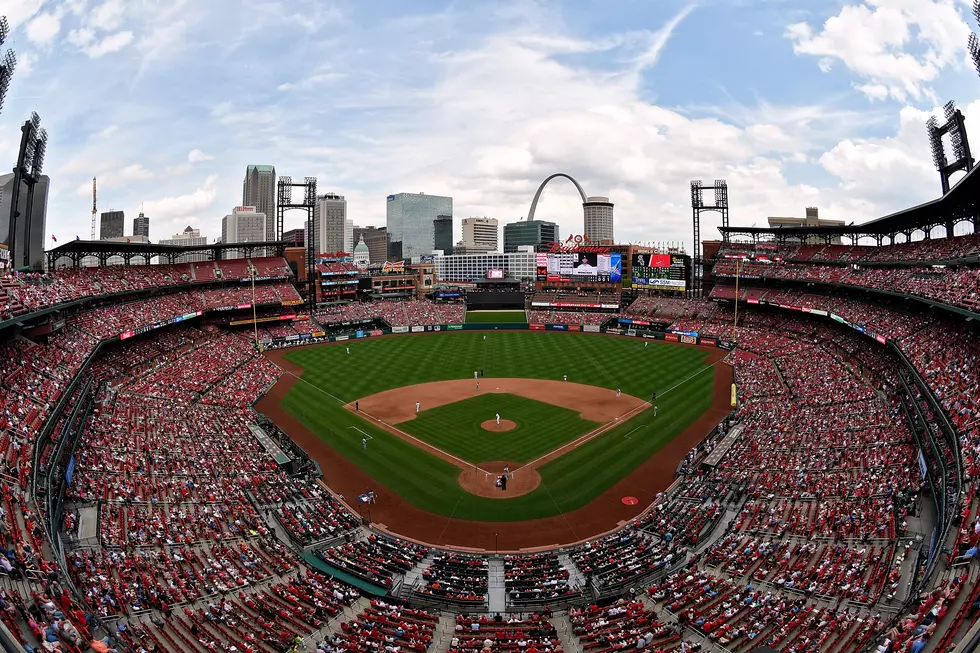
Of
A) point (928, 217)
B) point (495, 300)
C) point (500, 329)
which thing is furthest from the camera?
point (495, 300)

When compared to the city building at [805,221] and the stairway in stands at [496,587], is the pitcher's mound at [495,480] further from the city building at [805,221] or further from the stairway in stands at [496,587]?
the city building at [805,221]

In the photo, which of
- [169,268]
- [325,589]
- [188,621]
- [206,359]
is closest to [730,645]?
[325,589]

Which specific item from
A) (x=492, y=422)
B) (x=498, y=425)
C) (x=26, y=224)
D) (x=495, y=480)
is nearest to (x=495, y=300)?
(x=492, y=422)

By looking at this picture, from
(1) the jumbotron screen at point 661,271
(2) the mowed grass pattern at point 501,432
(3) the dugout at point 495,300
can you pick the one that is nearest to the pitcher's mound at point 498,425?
(2) the mowed grass pattern at point 501,432

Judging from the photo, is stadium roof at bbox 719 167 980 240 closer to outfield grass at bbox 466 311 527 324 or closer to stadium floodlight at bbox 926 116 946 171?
stadium floodlight at bbox 926 116 946 171

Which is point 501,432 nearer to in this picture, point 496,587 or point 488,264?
point 496,587

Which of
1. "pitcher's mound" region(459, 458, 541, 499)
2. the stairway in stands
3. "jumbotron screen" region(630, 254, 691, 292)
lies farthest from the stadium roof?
the stairway in stands
